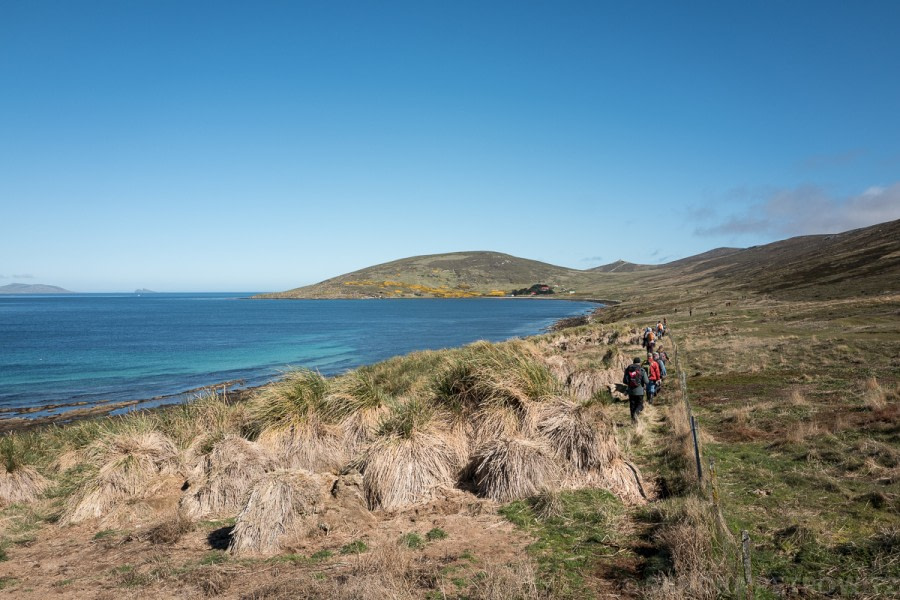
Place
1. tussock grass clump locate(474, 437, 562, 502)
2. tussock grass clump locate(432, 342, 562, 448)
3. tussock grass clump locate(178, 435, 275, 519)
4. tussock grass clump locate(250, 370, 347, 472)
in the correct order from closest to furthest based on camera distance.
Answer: tussock grass clump locate(474, 437, 562, 502) → tussock grass clump locate(178, 435, 275, 519) → tussock grass clump locate(432, 342, 562, 448) → tussock grass clump locate(250, 370, 347, 472)

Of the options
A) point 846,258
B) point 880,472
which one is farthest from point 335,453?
point 846,258

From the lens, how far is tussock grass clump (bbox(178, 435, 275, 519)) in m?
9.43

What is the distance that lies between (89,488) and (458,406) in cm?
742

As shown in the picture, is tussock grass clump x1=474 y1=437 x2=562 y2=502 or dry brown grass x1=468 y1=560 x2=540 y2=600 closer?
dry brown grass x1=468 y1=560 x2=540 y2=600

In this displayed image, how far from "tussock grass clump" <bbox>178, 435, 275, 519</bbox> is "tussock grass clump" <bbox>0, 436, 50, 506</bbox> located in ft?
13.5

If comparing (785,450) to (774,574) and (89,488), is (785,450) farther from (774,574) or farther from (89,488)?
(89,488)

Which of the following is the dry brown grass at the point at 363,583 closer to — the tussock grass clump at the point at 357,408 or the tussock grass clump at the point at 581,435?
the tussock grass clump at the point at 581,435

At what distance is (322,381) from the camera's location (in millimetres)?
12344

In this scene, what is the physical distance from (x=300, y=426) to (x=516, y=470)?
16.5 ft

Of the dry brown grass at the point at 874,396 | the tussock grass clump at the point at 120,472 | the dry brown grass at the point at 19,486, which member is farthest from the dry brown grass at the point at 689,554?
the dry brown grass at the point at 19,486

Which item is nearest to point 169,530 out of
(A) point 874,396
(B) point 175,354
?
(A) point 874,396

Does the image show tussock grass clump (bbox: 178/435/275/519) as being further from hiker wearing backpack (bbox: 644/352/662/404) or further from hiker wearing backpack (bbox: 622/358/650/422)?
hiker wearing backpack (bbox: 644/352/662/404)

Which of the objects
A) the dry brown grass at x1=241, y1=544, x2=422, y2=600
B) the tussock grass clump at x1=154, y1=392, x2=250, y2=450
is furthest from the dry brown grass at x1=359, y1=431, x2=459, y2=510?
the tussock grass clump at x1=154, y1=392, x2=250, y2=450

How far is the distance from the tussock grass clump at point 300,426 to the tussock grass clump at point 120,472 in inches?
81.0
